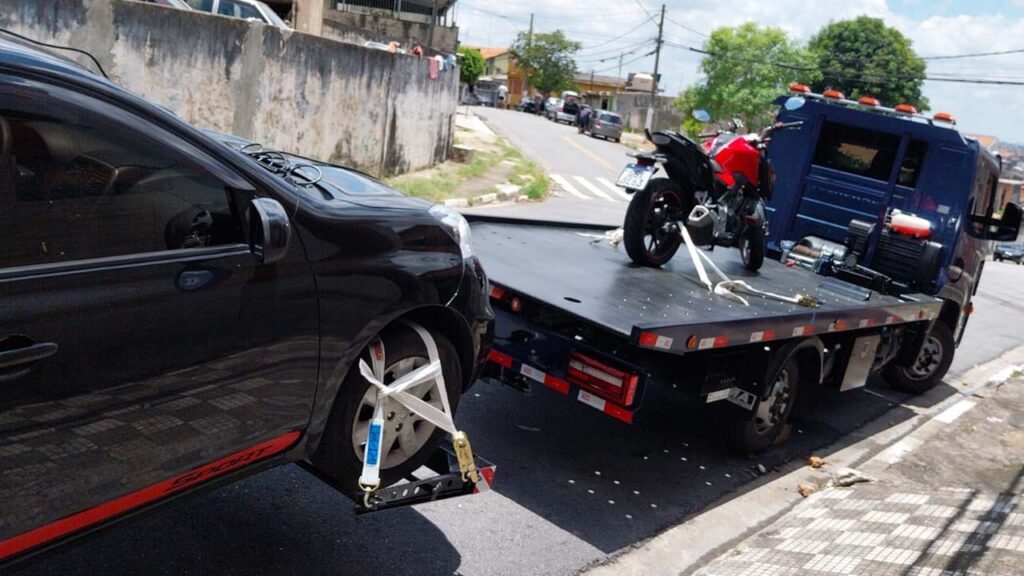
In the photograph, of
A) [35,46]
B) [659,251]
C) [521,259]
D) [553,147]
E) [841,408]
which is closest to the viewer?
[35,46]

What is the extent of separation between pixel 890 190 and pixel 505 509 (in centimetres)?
535

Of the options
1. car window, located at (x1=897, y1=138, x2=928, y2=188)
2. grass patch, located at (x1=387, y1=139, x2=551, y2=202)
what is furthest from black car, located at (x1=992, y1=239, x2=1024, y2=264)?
car window, located at (x1=897, y1=138, x2=928, y2=188)

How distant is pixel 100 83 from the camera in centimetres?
277

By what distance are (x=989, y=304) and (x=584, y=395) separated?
1432cm

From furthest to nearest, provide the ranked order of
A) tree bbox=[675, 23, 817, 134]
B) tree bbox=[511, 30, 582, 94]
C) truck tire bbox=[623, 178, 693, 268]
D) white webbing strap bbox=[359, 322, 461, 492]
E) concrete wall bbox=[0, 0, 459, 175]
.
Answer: tree bbox=[511, 30, 582, 94] → tree bbox=[675, 23, 817, 134] → concrete wall bbox=[0, 0, 459, 175] → truck tire bbox=[623, 178, 693, 268] → white webbing strap bbox=[359, 322, 461, 492]

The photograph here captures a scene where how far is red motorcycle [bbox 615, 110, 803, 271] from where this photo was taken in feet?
22.6

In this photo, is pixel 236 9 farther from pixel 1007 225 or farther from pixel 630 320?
pixel 630 320

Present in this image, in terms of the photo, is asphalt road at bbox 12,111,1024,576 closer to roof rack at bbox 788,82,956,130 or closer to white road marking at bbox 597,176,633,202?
roof rack at bbox 788,82,956,130

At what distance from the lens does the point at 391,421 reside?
12.6ft

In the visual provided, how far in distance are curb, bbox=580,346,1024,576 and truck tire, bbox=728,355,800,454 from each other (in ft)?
0.84

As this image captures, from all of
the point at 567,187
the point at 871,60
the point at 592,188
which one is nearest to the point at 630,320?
the point at 567,187

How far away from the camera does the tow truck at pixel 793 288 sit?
5.27 meters

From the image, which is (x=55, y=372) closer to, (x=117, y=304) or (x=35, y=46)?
(x=117, y=304)

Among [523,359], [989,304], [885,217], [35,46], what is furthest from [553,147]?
[35,46]
